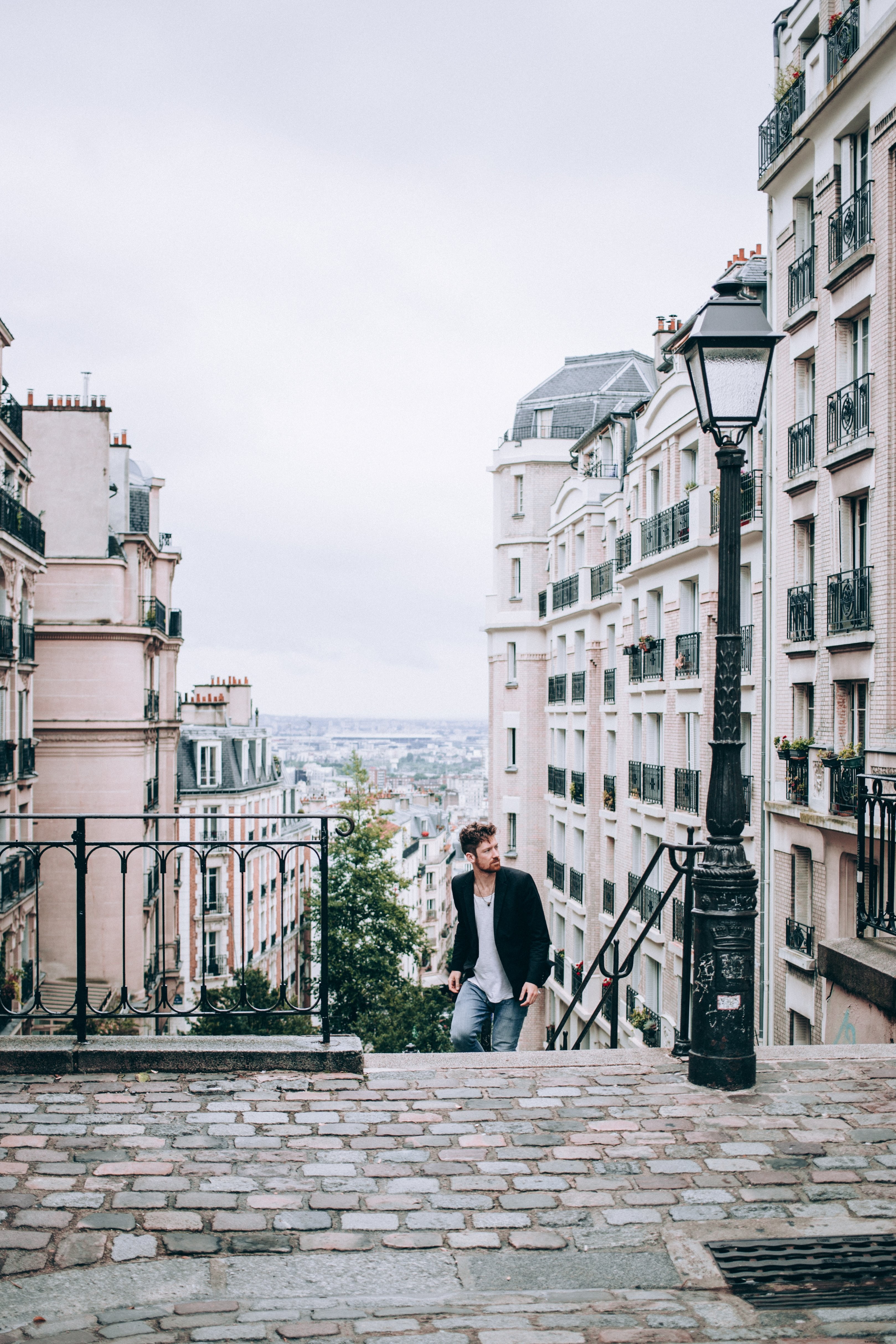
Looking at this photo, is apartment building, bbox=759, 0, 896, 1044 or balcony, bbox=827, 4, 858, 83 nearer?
apartment building, bbox=759, 0, 896, 1044

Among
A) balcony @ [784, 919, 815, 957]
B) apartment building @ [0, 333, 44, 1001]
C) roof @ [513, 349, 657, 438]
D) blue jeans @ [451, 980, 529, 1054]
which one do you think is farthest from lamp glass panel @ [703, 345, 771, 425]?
roof @ [513, 349, 657, 438]

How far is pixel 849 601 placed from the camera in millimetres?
18344

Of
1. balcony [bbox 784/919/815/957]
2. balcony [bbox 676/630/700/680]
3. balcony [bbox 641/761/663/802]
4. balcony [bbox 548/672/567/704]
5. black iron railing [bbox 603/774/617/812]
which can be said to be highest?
balcony [bbox 676/630/700/680]

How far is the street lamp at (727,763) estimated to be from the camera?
612 centimetres

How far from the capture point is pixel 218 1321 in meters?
3.71

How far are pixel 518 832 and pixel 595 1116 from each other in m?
A: 37.5

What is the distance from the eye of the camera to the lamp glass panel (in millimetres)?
6543

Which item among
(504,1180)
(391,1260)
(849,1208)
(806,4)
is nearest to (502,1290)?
(391,1260)

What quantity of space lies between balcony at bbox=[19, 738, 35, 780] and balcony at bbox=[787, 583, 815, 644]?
732 inches

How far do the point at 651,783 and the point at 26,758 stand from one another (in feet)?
54.4

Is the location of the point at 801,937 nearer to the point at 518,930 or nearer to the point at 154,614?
the point at 518,930

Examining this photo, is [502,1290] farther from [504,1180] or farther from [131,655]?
[131,655]

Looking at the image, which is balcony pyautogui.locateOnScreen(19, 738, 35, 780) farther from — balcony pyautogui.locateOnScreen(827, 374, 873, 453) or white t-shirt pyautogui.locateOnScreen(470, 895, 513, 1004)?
white t-shirt pyautogui.locateOnScreen(470, 895, 513, 1004)

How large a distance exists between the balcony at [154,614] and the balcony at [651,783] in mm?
16183
